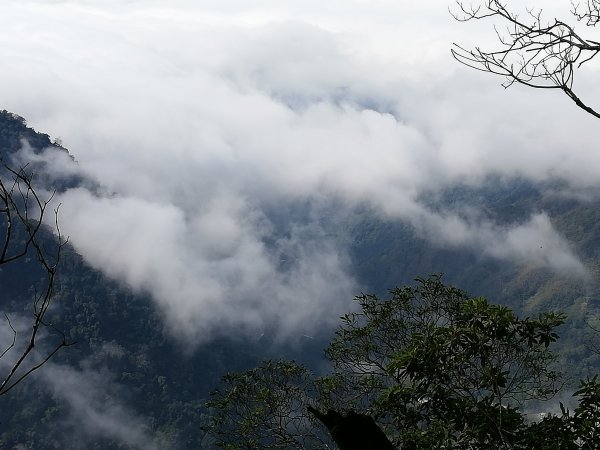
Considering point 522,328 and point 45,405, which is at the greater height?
point 45,405

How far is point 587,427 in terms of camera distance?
10.3m

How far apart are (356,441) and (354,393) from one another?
1576 cm

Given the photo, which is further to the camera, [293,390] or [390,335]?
[293,390]

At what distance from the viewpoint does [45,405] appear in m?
182

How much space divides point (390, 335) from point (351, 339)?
4.29 feet

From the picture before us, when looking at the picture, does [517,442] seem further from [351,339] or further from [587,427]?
[351,339]

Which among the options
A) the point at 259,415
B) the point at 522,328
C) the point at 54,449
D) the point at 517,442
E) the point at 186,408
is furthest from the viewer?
the point at 186,408

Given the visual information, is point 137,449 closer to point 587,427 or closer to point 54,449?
point 54,449

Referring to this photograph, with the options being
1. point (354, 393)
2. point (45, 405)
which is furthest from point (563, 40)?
point (45, 405)

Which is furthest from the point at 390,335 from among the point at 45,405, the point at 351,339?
the point at 45,405

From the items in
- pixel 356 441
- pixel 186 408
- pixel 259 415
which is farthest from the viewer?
pixel 186 408

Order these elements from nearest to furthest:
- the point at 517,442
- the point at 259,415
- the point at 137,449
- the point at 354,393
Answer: the point at 517,442, the point at 259,415, the point at 354,393, the point at 137,449

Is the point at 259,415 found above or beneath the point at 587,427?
above

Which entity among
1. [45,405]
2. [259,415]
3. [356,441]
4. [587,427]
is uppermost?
[45,405]
